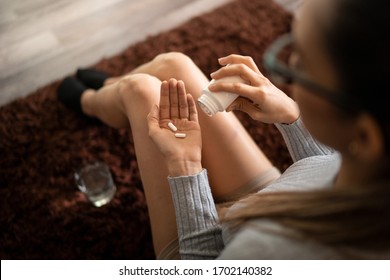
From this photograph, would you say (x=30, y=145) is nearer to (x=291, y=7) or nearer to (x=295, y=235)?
(x=295, y=235)

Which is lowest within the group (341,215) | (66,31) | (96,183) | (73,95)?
(96,183)

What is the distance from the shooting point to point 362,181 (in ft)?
1.56

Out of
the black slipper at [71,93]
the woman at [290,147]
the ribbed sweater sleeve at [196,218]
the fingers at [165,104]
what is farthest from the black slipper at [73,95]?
the ribbed sweater sleeve at [196,218]

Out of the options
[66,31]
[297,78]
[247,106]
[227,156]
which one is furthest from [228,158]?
[66,31]

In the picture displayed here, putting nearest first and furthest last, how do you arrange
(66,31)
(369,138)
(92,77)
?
(369,138)
(92,77)
(66,31)

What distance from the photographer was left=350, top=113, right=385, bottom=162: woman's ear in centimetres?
41

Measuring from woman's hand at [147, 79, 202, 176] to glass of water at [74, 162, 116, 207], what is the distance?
0.35 metres

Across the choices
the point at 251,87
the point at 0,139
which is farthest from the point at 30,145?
the point at 251,87

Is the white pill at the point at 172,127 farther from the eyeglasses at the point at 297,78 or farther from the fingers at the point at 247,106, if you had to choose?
the eyeglasses at the point at 297,78

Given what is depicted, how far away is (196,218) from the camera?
2.22ft

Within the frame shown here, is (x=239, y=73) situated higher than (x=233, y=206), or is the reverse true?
(x=239, y=73)

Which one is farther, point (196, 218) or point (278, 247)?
point (196, 218)

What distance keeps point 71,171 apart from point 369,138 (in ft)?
2.68

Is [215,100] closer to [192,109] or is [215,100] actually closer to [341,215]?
[192,109]
